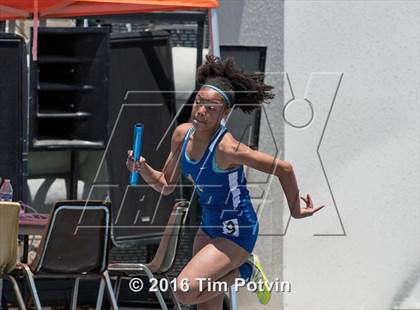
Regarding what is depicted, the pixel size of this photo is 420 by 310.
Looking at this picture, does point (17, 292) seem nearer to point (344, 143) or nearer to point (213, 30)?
point (213, 30)

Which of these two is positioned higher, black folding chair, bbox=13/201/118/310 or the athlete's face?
the athlete's face

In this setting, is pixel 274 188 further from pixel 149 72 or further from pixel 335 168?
pixel 149 72

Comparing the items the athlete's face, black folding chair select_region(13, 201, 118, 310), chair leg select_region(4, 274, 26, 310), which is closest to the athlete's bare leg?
the athlete's face

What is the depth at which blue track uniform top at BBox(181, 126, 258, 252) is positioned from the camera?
207 inches

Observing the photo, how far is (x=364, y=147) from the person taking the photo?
7793 mm

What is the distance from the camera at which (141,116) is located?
25.8 ft

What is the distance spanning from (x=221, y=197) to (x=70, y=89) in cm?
284

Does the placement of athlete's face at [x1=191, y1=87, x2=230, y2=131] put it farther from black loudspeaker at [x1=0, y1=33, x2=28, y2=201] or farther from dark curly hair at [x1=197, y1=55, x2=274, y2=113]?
black loudspeaker at [x1=0, y1=33, x2=28, y2=201]

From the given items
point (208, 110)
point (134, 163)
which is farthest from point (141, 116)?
point (208, 110)

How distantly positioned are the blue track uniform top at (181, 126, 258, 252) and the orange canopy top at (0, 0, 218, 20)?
1.90m

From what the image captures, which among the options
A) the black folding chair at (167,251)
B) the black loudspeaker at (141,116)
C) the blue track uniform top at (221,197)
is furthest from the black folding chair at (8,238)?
the black loudspeaker at (141,116)

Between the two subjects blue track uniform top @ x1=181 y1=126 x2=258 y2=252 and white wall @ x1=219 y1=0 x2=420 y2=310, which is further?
white wall @ x1=219 y1=0 x2=420 y2=310

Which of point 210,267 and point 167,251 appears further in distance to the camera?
point 167,251

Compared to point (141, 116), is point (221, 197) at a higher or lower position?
higher
